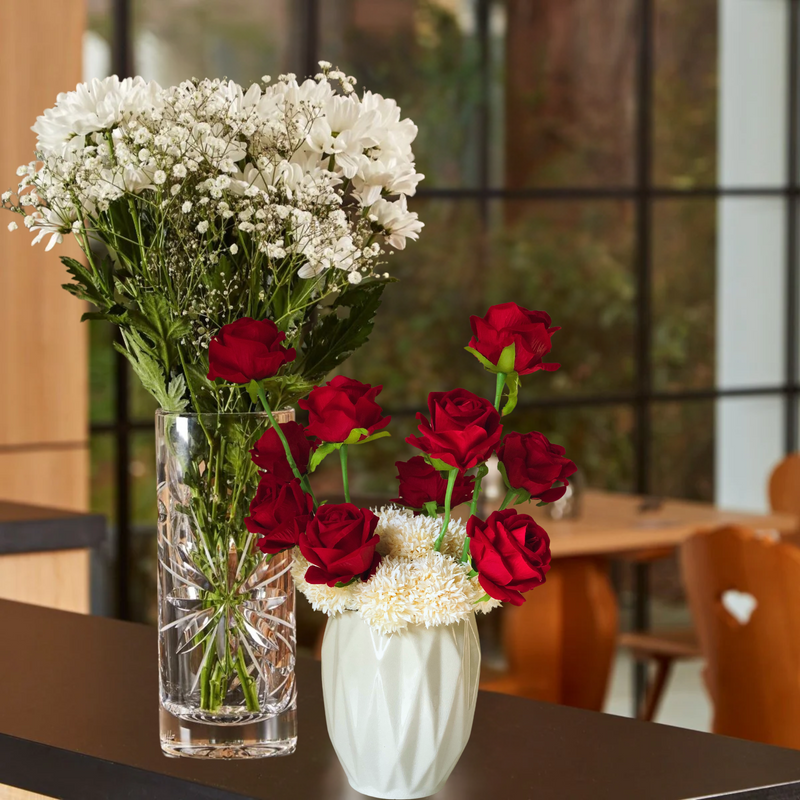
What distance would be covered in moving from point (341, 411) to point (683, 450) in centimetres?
488

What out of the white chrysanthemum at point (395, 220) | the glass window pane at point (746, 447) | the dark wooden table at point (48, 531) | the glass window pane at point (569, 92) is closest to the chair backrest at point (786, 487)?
the glass window pane at point (746, 447)

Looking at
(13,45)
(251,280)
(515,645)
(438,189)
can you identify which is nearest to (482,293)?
(438,189)

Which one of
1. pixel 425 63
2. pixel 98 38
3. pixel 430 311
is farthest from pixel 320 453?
pixel 425 63

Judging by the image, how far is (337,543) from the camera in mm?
1007

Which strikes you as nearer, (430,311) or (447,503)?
(447,503)

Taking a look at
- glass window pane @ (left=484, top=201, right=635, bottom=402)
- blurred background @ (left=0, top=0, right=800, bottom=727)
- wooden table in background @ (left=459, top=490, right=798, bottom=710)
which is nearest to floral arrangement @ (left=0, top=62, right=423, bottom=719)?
wooden table in background @ (left=459, top=490, right=798, bottom=710)

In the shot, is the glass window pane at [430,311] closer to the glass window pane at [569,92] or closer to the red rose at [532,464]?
the glass window pane at [569,92]

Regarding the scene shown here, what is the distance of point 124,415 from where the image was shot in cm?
433

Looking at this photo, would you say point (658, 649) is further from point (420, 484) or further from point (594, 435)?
point (420, 484)

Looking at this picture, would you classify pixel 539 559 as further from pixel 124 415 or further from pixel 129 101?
pixel 124 415

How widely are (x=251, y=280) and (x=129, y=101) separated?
0.55 ft

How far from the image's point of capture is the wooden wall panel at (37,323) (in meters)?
3.58

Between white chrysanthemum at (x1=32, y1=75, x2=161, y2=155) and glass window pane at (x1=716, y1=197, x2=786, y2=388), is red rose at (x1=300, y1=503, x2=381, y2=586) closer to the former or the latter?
white chrysanthemum at (x1=32, y1=75, x2=161, y2=155)

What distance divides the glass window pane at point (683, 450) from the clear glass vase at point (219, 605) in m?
4.58
